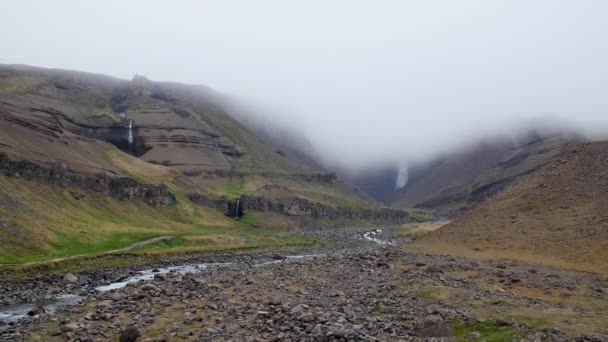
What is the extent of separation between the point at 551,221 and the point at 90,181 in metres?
113

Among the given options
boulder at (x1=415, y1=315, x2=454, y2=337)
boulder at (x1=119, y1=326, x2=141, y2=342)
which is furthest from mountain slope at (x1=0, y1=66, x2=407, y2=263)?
boulder at (x1=415, y1=315, x2=454, y2=337)

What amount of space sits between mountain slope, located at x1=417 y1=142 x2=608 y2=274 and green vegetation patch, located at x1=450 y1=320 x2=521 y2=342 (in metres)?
22.8

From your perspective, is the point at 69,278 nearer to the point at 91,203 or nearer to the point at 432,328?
the point at 432,328

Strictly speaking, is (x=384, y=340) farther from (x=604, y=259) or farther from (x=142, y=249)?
(x=142, y=249)

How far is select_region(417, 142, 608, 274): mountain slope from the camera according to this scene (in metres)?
46.2

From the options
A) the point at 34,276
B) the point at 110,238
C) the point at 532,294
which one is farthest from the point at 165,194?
the point at 532,294

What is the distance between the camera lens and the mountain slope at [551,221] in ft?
152

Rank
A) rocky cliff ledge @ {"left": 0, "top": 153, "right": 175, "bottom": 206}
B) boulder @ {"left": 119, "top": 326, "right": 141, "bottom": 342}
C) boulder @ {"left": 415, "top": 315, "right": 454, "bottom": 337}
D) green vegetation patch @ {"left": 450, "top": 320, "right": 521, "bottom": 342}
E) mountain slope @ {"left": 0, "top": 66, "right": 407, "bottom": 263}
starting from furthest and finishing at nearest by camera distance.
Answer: rocky cliff ledge @ {"left": 0, "top": 153, "right": 175, "bottom": 206} → mountain slope @ {"left": 0, "top": 66, "right": 407, "bottom": 263} → boulder @ {"left": 119, "top": 326, "right": 141, "bottom": 342} → boulder @ {"left": 415, "top": 315, "right": 454, "bottom": 337} → green vegetation patch @ {"left": 450, "top": 320, "right": 521, "bottom": 342}

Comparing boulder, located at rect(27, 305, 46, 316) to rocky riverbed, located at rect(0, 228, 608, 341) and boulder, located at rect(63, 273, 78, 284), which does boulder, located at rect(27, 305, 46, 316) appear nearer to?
rocky riverbed, located at rect(0, 228, 608, 341)

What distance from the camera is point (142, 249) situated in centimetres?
8306

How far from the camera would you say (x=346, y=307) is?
1118 inches

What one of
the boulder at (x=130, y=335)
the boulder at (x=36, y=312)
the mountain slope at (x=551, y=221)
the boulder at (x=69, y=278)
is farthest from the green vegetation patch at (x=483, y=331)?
the boulder at (x=69, y=278)

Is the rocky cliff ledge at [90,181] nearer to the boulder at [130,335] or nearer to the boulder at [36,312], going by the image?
the boulder at [36,312]

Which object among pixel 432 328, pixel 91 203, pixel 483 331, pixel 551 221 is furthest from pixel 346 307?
pixel 91 203
